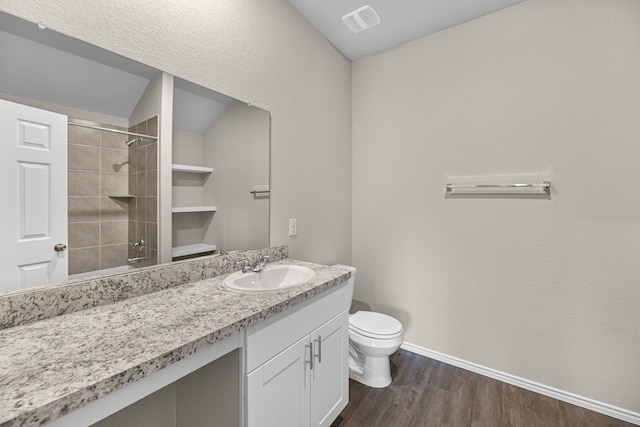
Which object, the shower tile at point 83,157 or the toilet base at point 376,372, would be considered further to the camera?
the toilet base at point 376,372

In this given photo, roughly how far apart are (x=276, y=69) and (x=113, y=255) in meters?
1.40

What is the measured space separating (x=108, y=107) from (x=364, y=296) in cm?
221

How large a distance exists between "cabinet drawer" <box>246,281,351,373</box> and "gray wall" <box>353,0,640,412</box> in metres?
1.13

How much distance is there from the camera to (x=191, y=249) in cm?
135

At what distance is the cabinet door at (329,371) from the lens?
49.8 inches

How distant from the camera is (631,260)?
1562 millimetres

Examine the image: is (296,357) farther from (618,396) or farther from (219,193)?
(618,396)

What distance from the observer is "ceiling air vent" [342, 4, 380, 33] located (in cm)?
186

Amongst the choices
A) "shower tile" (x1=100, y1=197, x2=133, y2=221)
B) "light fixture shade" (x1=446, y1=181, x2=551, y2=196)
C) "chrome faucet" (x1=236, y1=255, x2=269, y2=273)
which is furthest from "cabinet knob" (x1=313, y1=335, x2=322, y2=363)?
"light fixture shade" (x1=446, y1=181, x2=551, y2=196)

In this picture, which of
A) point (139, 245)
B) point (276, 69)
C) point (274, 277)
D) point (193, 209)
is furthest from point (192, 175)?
point (276, 69)

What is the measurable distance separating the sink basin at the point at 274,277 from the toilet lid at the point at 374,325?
2.17 feet

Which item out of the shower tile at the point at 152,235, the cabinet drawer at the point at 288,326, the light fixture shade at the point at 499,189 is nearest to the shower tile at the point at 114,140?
the shower tile at the point at 152,235

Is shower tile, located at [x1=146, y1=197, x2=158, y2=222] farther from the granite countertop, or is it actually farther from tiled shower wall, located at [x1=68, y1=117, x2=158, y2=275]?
the granite countertop

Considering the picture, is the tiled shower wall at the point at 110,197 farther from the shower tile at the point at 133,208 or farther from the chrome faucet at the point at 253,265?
the chrome faucet at the point at 253,265
